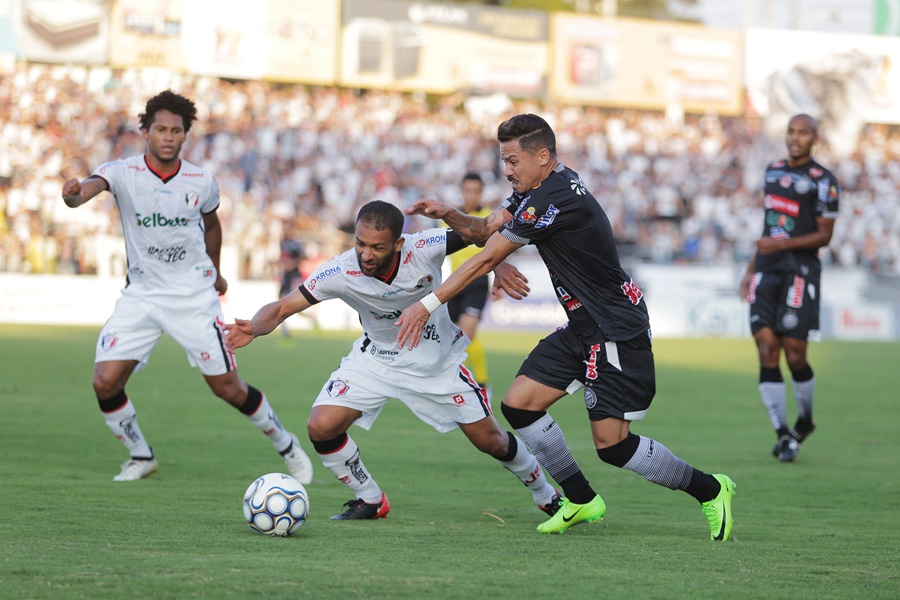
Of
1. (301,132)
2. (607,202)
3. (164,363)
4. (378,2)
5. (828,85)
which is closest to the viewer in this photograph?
(164,363)

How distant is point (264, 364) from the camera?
18438mm

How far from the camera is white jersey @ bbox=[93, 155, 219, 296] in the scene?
318 inches

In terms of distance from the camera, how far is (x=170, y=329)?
8.18 metres

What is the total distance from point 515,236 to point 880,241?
108 ft

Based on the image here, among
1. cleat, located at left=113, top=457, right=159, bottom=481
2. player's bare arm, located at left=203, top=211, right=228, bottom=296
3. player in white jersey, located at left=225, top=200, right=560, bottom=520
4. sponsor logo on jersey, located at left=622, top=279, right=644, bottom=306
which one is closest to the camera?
sponsor logo on jersey, located at left=622, top=279, right=644, bottom=306

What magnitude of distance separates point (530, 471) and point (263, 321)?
185cm

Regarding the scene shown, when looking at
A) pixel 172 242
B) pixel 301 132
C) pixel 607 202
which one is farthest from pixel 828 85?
pixel 172 242

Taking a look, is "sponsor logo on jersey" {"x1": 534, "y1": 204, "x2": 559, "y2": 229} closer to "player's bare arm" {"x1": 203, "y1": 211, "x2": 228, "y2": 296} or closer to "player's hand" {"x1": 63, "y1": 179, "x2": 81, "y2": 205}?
"player's hand" {"x1": 63, "y1": 179, "x2": 81, "y2": 205}

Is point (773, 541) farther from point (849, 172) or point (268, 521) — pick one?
point (849, 172)

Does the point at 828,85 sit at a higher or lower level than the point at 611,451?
higher

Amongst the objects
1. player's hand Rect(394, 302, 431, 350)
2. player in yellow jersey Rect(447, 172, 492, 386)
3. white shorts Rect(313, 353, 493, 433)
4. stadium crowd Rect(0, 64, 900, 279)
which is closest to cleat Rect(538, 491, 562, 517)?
white shorts Rect(313, 353, 493, 433)

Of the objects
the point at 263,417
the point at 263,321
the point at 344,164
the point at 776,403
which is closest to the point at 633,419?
the point at 263,321

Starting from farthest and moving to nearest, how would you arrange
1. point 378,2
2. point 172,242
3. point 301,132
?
point 378,2, point 301,132, point 172,242

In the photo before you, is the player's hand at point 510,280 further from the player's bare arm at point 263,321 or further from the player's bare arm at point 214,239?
the player's bare arm at point 214,239
